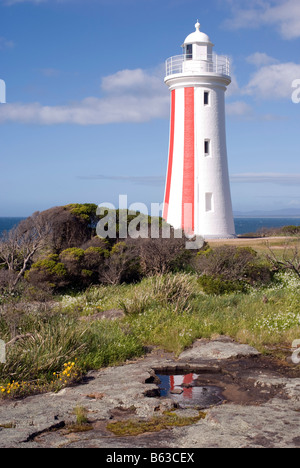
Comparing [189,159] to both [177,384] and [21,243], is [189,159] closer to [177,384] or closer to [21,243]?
[21,243]

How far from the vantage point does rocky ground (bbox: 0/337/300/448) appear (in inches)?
216

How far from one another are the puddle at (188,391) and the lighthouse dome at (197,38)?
22.4 m

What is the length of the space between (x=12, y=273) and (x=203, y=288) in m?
5.17

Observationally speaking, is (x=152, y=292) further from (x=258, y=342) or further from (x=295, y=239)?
(x=295, y=239)

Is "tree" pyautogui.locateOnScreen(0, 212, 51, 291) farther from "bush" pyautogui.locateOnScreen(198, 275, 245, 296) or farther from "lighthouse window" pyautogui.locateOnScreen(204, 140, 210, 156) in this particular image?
"lighthouse window" pyautogui.locateOnScreen(204, 140, 210, 156)

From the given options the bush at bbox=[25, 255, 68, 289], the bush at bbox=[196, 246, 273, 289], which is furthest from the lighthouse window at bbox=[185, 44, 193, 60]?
the bush at bbox=[25, 255, 68, 289]

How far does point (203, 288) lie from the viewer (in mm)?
14352

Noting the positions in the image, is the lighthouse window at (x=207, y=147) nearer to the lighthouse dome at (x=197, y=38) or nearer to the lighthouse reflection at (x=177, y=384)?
the lighthouse dome at (x=197, y=38)

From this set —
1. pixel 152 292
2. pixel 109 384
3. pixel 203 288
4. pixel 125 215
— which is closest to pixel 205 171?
pixel 125 215

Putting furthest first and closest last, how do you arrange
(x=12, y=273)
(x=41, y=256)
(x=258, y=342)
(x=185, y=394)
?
(x=41, y=256), (x=12, y=273), (x=258, y=342), (x=185, y=394)

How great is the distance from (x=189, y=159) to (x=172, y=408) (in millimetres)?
21433

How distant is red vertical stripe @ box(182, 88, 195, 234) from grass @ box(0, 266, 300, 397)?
12923 millimetres

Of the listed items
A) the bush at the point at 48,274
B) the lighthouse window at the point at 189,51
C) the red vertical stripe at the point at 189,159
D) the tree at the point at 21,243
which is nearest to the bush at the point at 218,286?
the bush at the point at 48,274

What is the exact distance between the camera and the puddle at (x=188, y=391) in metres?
6.84
